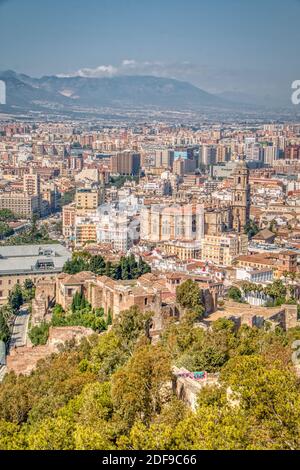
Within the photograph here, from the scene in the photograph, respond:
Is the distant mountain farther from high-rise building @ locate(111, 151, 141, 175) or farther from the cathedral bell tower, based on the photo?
high-rise building @ locate(111, 151, 141, 175)

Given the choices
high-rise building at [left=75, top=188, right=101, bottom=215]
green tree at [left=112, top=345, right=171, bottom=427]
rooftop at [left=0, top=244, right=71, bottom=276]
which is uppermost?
green tree at [left=112, top=345, right=171, bottom=427]

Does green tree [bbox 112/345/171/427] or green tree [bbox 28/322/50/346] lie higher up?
green tree [bbox 112/345/171/427]

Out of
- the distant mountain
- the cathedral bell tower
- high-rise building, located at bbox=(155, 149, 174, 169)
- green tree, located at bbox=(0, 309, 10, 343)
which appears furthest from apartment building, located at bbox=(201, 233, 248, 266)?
high-rise building, located at bbox=(155, 149, 174, 169)

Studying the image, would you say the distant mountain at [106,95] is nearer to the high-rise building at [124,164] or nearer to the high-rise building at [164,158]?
the high-rise building at [124,164]

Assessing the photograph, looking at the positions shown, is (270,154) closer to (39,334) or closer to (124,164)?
(124,164)

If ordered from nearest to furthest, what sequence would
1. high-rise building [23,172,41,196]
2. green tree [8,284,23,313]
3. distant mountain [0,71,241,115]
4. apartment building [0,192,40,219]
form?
green tree [8,284,23,313]
distant mountain [0,71,241,115]
apartment building [0,192,40,219]
high-rise building [23,172,41,196]

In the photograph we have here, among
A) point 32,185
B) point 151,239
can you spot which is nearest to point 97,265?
point 151,239

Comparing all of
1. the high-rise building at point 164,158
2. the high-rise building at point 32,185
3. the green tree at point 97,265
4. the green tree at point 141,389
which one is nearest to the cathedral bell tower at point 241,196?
the green tree at point 97,265
